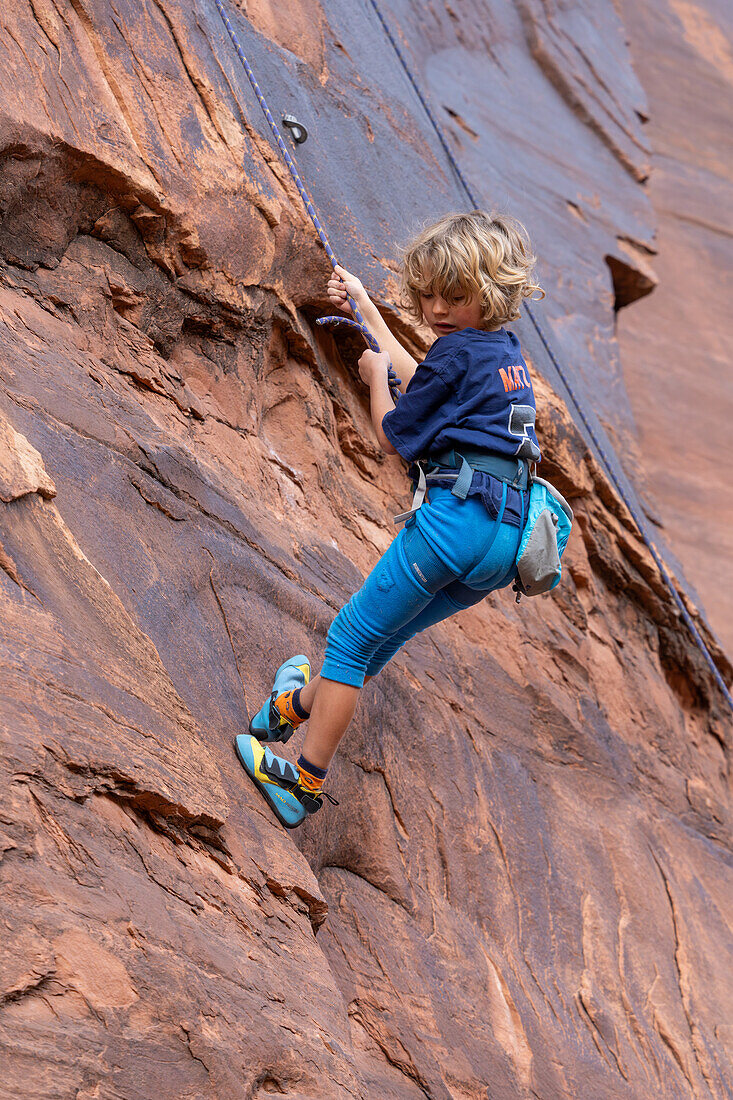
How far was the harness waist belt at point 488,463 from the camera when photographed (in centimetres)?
288

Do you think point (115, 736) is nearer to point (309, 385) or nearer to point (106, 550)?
point (106, 550)

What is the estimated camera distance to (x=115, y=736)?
2363 mm

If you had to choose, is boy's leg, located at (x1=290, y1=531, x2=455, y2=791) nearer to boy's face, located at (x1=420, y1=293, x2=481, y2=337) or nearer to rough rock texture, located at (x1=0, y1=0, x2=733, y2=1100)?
rough rock texture, located at (x1=0, y1=0, x2=733, y2=1100)

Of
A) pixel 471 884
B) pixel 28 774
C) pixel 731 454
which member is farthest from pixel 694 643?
pixel 731 454

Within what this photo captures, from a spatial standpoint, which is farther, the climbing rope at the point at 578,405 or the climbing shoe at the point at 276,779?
the climbing rope at the point at 578,405

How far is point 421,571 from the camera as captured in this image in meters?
2.88

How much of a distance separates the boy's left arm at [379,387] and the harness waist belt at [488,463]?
19 cm

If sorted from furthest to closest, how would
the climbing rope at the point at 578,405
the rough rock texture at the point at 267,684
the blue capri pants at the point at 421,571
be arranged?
the climbing rope at the point at 578,405, the blue capri pants at the point at 421,571, the rough rock texture at the point at 267,684

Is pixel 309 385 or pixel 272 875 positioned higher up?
pixel 309 385

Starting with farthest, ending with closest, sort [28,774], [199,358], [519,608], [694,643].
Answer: [694,643] < [519,608] < [199,358] < [28,774]

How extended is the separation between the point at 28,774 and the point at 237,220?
251 cm

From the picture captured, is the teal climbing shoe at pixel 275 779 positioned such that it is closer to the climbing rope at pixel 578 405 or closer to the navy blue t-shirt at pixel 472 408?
the navy blue t-shirt at pixel 472 408

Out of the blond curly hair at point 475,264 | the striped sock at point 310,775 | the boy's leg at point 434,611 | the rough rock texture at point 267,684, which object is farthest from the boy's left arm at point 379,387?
the striped sock at point 310,775

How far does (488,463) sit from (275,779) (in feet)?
3.76
